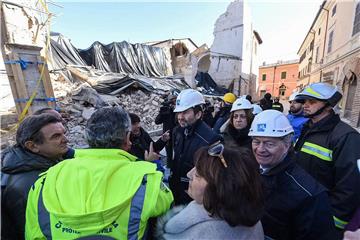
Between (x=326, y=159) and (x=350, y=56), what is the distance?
12745 millimetres

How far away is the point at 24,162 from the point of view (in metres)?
1.41

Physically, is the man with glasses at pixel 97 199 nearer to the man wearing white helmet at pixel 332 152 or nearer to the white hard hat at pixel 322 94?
the man wearing white helmet at pixel 332 152

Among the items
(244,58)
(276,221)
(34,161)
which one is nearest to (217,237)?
(276,221)

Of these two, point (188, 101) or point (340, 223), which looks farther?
point (188, 101)

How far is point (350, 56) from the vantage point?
1105 cm

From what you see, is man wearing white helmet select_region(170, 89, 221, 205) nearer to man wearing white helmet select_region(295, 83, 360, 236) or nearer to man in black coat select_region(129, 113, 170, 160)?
man in black coat select_region(129, 113, 170, 160)

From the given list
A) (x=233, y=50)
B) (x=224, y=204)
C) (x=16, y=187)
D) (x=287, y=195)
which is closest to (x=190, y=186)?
(x=224, y=204)

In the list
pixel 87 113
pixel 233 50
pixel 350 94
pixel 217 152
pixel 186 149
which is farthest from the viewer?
pixel 233 50

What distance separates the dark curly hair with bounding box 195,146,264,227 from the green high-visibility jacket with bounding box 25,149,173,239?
0.29 meters

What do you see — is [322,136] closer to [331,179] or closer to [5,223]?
[331,179]

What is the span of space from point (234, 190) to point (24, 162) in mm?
1423

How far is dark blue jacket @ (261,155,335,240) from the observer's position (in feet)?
4.21

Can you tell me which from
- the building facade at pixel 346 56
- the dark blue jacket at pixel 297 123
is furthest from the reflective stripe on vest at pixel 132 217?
the building facade at pixel 346 56

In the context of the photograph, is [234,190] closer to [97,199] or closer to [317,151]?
[97,199]
